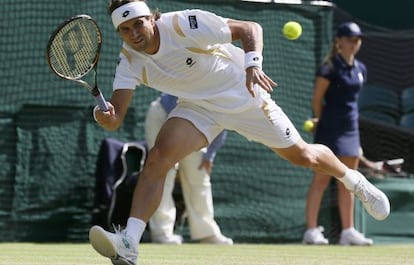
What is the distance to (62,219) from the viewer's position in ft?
29.5

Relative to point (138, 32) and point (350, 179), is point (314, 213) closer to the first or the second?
point (350, 179)

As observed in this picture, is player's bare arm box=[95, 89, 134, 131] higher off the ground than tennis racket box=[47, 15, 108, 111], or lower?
lower

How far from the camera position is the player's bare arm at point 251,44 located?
17.3 feet

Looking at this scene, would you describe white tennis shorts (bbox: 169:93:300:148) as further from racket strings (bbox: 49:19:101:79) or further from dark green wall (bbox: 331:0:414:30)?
dark green wall (bbox: 331:0:414:30)

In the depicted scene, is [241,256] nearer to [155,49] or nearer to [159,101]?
[155,49]

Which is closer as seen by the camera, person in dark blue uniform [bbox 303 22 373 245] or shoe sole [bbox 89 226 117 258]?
shoe sole [bbox 89 226 117 258]

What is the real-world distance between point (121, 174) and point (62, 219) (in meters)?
0.66

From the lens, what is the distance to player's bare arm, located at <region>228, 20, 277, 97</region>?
528 cm

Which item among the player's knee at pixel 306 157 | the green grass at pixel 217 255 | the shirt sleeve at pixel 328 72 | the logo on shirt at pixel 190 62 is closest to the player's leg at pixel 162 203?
the green grass at pixel 217 255

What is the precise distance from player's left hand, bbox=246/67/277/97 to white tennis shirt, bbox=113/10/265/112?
33 cm

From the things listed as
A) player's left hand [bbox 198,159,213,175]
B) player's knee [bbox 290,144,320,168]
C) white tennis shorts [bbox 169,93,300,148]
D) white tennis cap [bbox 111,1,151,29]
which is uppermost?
white tennis cap [bbox 111,1,151,29]

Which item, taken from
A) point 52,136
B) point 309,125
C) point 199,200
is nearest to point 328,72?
point 309,125

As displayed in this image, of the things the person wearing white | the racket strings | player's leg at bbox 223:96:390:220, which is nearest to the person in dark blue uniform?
the person wearing white

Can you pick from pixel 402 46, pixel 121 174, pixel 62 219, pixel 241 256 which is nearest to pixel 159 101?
pixel 121 174
